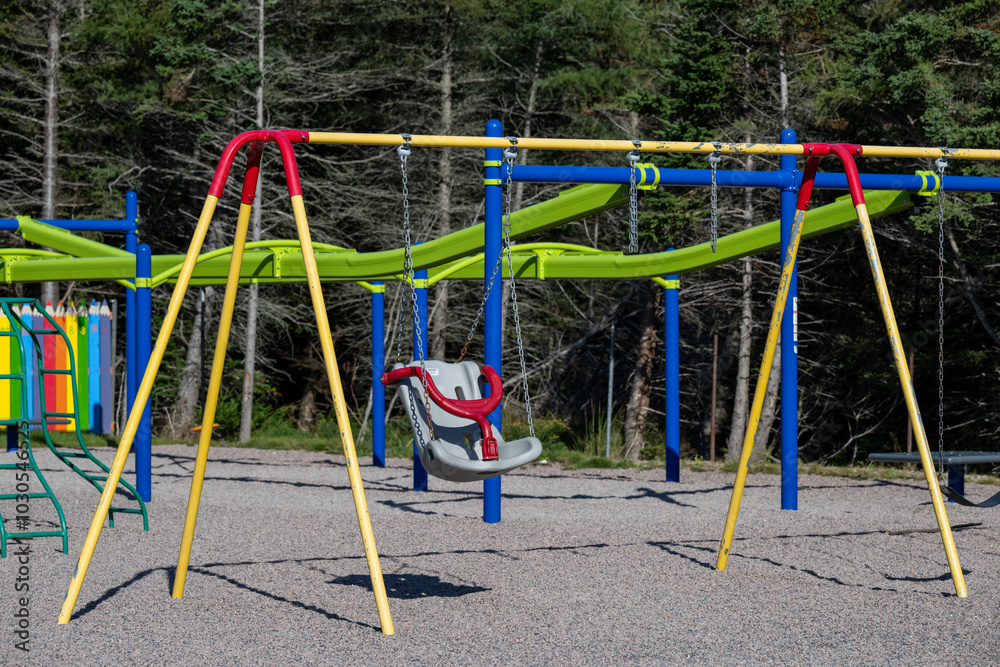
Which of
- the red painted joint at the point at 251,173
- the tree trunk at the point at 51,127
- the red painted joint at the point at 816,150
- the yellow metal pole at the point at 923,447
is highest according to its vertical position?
the tree trunk at the point at 51,127

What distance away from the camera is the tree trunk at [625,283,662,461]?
675 inches

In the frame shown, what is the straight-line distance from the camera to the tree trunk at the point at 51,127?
17.9 m

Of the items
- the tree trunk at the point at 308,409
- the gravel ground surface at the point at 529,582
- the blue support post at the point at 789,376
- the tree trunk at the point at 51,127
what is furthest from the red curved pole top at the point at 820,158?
the tree trunk at the point at 308,409

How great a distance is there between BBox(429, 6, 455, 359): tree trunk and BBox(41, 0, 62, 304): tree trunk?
6.62m

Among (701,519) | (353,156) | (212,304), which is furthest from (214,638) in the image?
(353,156)

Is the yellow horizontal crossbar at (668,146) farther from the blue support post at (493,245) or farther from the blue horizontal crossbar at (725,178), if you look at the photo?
the blue support post at (493,245)

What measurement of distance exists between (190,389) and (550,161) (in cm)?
802

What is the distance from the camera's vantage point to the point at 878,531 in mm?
7113

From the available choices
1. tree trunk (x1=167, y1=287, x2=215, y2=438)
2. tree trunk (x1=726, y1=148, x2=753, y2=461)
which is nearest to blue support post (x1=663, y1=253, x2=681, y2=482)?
tree trunk (x1=726, y1=148, x2=753, y2=461)

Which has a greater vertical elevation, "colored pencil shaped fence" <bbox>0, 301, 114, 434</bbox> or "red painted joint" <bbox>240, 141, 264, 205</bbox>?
"red painted joint" <bbox>240, 141, 264, 205</bbox>

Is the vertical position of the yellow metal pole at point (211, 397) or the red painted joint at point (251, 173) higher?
the red painted joint at point (251, 173)

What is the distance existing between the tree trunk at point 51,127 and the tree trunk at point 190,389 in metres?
2.44

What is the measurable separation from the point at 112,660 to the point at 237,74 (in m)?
14.6

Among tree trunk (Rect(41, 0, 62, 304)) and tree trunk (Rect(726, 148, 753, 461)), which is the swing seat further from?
tree trunk (Rect(41, 0, 62, 304))
